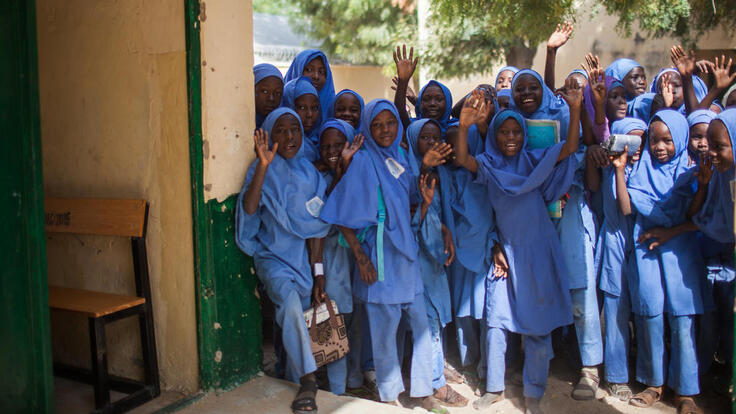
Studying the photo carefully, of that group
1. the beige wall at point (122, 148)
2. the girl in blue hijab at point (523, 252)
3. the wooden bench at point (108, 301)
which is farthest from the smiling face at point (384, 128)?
the wooden bench at point (108, 301)

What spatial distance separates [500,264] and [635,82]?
182 centimetres

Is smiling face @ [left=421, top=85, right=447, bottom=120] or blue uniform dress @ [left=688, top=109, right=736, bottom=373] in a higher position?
smiling face @ [left=421, top=85, right=447, bottom=120]

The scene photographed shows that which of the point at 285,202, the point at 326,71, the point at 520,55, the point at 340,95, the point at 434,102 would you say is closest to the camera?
the point at 285,202

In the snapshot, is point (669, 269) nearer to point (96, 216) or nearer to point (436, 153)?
point (436, 153)

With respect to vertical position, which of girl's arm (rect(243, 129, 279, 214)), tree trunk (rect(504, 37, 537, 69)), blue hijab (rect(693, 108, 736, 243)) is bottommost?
blue hijab (rect(693, 108, 736, 243))

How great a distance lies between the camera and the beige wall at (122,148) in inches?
128

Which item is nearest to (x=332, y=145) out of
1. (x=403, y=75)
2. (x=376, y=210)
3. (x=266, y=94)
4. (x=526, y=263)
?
(x=376, y=210)

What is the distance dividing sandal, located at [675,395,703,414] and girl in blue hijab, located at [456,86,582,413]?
815 mm

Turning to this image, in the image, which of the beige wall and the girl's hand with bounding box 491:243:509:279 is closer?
the beige wall

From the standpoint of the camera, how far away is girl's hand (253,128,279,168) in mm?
3262

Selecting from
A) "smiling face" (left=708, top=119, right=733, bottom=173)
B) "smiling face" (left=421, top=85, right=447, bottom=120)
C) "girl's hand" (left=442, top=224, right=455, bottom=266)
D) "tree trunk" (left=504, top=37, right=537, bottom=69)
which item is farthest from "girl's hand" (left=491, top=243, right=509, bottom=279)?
"tree trunk" (left=504, top=37, right=537, bottom=69)

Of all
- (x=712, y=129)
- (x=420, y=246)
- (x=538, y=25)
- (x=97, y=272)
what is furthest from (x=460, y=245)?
(x=538, y=25)

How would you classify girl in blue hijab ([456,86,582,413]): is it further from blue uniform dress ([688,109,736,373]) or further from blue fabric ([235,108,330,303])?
blue fabric ([235,108,330,303])

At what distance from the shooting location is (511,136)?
383 centimetres
